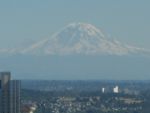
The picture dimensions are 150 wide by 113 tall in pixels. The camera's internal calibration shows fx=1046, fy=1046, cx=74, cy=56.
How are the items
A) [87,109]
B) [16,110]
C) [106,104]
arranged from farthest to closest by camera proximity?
[106,104], [87,109], [16,110]

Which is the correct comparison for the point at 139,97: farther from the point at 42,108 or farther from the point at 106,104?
the point at 42,108

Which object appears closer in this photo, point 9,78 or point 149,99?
point 9,78

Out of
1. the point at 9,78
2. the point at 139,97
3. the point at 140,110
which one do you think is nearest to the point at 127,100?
the point at 139,97

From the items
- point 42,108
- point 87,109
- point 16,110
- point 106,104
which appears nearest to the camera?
point 16,110

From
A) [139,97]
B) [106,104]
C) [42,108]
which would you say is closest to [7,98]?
[42,108]

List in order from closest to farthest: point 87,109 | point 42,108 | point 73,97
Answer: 1. point 42,108
2. point 87,109
3. point 73,97

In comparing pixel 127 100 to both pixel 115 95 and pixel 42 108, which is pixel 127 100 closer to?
pixel 115 95
